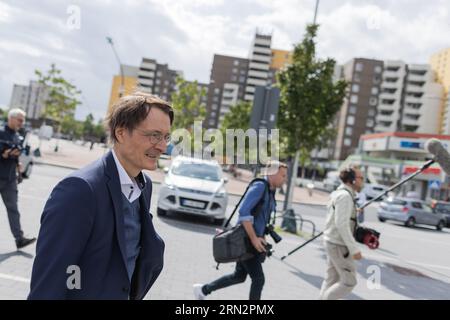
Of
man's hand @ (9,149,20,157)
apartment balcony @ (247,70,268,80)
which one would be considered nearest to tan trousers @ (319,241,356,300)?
man's hand @ (9,149,20,157)

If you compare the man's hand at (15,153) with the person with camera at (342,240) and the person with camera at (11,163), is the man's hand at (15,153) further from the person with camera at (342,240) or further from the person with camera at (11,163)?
the person with camera at (342,240)

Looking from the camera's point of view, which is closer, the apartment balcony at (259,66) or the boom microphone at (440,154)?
the boom microphone at (440,154)

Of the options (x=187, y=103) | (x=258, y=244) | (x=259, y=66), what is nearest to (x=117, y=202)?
(x=258, y=244)

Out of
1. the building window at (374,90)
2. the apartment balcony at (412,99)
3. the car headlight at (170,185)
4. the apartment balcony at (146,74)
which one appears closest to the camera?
the car headlight at (170,185)

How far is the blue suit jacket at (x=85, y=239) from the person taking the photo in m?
1.64

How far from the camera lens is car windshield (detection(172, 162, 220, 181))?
11970 mm

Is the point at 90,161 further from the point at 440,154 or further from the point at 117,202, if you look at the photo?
the point at 117,202

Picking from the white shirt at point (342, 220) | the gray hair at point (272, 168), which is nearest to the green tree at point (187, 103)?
the gray hair at point (272, 168)

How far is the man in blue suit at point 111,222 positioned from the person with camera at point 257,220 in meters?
2.30

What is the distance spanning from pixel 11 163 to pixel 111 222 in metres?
4.73

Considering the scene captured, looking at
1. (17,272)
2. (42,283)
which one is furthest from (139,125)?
(17,272)
